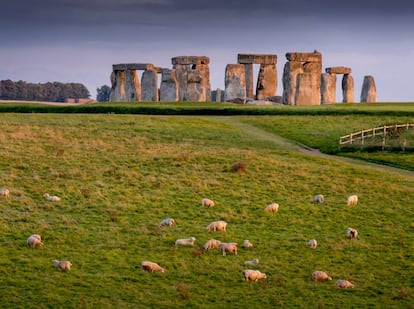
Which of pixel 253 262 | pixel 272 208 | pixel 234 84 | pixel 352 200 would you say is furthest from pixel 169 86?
pixel 253 262

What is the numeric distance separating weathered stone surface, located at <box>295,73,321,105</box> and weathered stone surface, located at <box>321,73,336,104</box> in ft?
14.1

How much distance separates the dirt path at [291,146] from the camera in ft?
121

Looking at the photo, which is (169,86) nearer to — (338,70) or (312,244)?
(338,70)

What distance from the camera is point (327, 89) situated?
68938 mm

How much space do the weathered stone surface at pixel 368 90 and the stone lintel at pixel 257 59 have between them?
10.2 m

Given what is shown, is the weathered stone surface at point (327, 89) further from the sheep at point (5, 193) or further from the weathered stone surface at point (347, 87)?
the sheep at point (5, 193)

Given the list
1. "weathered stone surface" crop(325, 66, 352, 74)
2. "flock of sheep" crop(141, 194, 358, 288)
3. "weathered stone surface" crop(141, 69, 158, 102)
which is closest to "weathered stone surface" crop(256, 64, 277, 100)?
"weathered stone surface" crop(325, 66, 352, 74)

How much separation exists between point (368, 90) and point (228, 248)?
53.5 meters

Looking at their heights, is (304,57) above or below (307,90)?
above

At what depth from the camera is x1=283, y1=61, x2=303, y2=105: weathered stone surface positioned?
65.2m

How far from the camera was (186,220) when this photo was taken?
26.2m

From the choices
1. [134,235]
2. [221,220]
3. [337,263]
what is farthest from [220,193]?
[337,263]

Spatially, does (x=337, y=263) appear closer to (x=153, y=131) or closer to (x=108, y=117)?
(x=153, y=131)

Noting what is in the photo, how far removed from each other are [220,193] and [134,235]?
19.7 feet
